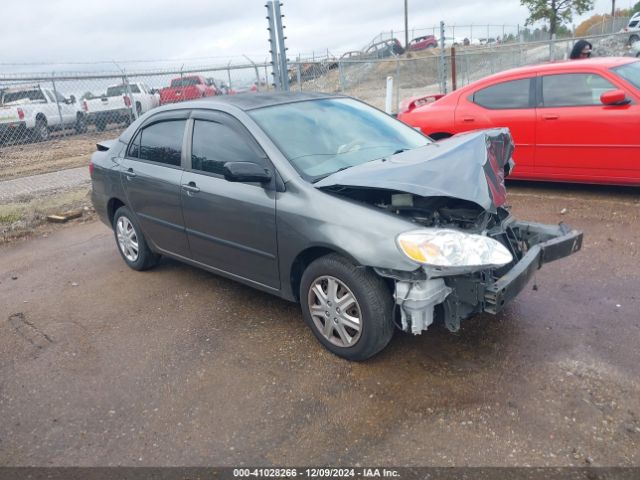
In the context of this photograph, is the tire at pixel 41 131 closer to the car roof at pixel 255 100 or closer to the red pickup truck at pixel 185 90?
the red pickup truck at pixel 185 90

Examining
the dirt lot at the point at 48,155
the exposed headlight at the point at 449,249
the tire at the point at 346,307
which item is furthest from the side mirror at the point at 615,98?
the dirt lot at the point at 48,155

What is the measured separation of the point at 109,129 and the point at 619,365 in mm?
20192

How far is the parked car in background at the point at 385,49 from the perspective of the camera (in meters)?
34.4

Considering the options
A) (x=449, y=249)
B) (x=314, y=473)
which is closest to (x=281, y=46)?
(x=449, y=249)

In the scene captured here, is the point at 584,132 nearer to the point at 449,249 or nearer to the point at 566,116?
the point at 566,116

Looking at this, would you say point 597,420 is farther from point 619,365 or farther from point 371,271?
point 371,271

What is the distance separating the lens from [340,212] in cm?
324

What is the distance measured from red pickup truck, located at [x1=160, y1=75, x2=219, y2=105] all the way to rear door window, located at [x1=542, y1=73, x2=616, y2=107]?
13110mm

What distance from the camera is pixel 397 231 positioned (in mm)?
3018

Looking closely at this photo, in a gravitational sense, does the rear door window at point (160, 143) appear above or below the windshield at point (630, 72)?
below

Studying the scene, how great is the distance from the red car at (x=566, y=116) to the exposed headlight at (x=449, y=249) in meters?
3.70

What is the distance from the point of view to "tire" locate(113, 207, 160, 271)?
→ 5.13 metres

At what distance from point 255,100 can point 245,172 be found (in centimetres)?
106

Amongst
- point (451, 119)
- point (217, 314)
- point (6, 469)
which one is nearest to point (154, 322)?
point (217, 314)
